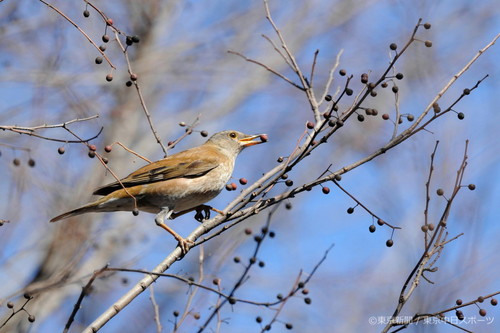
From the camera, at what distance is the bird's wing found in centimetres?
599

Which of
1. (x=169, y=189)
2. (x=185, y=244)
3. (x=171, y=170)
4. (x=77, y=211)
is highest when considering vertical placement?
(x=171, y=170)

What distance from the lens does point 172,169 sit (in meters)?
6.18

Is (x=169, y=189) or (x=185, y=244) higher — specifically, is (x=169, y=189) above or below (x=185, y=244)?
above

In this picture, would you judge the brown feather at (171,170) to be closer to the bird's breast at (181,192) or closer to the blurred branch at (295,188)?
the bird's breast at (181,192)

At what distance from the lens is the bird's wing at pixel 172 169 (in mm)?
5988

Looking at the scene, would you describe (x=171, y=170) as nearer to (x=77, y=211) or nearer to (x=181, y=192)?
(x=181, y=192)

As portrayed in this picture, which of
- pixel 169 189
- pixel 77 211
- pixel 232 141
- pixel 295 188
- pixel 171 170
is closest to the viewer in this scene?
pixel 295 188

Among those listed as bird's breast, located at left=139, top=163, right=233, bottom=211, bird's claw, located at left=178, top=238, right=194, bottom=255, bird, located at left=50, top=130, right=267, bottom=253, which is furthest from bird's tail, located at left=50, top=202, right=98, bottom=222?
bird's claw, located at left=178, top=238, right=194, bottom=255

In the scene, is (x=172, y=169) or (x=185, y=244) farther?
(x=172, y=169)

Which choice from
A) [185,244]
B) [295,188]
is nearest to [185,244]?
[185,244]

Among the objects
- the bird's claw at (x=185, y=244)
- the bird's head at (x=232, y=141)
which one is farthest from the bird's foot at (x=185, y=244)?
the bird's head at (x=232, y=141)

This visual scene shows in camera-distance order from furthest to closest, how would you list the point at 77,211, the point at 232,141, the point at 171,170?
the point at 232,141 → the point at 171,170 → the point at 77,211

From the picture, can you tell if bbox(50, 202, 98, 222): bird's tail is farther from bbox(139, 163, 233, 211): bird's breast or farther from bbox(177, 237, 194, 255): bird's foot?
bbox(177, 237, 194, 255): bird's foot

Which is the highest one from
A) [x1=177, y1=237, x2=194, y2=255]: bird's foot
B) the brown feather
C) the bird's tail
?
the brown feather
